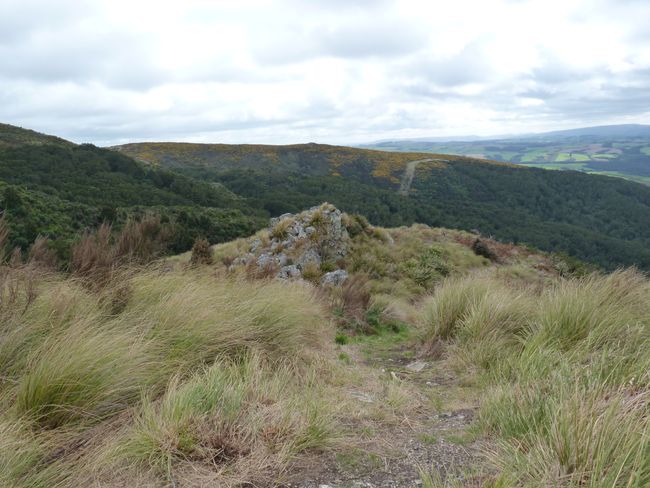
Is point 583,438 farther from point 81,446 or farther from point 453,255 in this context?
point 453,255

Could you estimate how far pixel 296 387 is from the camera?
3.47 meters

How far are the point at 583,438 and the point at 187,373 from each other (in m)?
2.59

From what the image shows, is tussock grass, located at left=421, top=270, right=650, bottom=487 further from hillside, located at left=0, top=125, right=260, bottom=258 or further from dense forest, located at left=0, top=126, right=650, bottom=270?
hillside, located at left=0, top=125, right=260, bottom=258

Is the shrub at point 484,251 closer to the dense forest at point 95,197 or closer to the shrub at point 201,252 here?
the dense forest at point 95,197

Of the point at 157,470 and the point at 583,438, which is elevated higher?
Result: the point at 583,438

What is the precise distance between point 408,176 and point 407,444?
68494 mm

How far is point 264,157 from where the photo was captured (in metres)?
76.8

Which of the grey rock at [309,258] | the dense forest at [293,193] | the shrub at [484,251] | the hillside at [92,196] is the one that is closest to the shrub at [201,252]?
the dense forest at [293,193]

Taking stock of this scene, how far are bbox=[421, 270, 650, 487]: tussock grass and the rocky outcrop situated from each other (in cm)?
584

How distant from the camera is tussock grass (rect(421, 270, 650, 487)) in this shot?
2043 millimetres

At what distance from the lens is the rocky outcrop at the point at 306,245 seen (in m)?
11.6

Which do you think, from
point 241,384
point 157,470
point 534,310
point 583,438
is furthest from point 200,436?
point 534,310

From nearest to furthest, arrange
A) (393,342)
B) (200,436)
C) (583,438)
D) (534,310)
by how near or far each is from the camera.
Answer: (583,438) → (200,436) → (534,310) → (393,342)

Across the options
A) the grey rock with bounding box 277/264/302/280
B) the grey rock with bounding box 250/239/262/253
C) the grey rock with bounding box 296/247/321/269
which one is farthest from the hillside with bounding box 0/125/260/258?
the grey rock with bounding box 277/264/302/280
